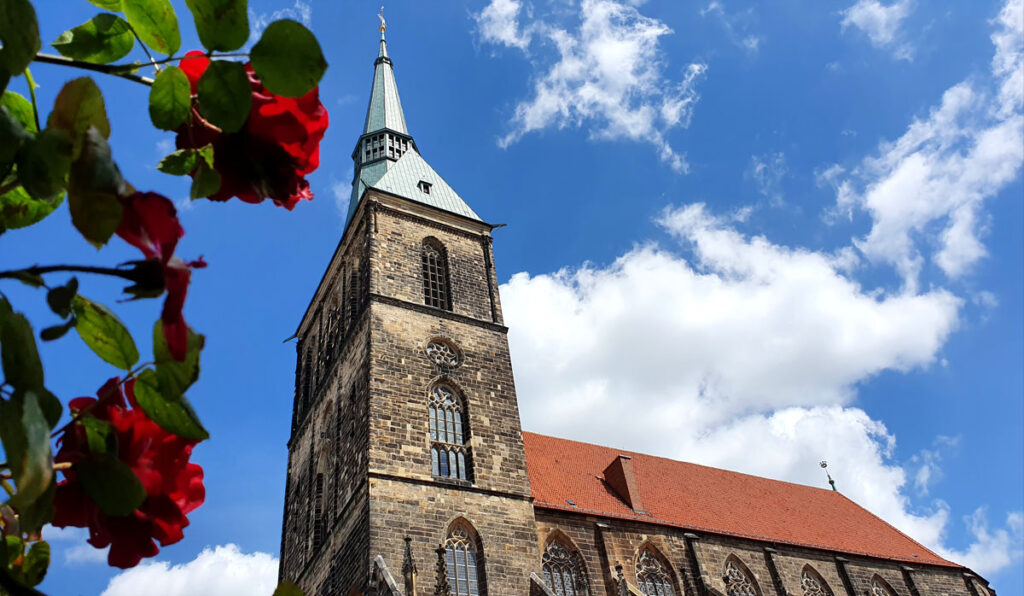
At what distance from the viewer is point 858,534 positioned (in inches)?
1021

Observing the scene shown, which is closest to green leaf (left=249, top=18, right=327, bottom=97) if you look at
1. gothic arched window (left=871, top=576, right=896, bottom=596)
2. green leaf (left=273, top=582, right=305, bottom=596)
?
green leaf (left=273, top=582, right=305, bottom=596)

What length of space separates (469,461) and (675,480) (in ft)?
34.0

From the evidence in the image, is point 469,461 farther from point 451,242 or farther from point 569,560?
point 451,242

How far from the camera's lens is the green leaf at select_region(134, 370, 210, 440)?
870 mm

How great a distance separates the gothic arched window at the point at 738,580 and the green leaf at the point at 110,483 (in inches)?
831

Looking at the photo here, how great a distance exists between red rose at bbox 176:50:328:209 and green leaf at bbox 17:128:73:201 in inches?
7.3

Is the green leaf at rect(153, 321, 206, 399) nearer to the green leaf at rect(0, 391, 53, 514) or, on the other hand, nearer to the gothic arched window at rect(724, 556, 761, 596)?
the green leaf at rect(0, 391, 53, 514)

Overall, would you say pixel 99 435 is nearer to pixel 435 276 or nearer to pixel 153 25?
pixel 153 25

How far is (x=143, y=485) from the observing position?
853mm

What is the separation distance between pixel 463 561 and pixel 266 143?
1491cm

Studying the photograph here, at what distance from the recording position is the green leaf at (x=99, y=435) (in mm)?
853

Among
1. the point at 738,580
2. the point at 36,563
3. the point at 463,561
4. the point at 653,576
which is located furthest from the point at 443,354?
the point at 36,563

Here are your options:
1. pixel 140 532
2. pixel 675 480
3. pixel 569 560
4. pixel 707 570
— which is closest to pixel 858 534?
pixel 675 480

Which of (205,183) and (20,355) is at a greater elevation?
(205,183)
